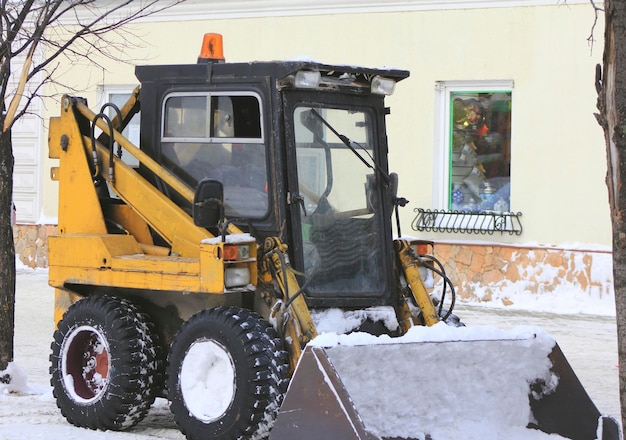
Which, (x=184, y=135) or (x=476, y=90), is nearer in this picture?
(x=184, y=135)

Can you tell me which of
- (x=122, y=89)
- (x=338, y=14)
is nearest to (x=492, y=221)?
(x=338, y=14)

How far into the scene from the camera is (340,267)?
23.7 ft

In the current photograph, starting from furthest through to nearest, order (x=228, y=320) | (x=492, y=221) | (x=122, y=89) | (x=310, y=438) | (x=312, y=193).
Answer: (x=122, y=89), (x=492, y=221), (x=312, y=193), (x=228, y=320), (x=310, y=438)

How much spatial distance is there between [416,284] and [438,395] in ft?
4.84

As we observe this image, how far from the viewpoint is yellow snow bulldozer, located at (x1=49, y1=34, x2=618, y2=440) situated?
20.8 feet

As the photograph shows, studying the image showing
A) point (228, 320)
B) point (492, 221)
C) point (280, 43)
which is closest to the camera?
point (228, 320)

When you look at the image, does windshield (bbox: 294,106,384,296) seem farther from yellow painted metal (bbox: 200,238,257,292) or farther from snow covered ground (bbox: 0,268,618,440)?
snow covered ground (bbox: 0,268,618,440)

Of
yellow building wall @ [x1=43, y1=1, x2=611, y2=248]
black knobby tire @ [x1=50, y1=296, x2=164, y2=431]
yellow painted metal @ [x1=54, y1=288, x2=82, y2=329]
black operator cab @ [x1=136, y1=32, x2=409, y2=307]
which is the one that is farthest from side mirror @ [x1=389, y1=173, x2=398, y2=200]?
yellow building wall @ [x1=43, y1=1, x2=611, y2=248]

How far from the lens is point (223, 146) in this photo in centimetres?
734

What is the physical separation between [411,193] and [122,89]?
4.95m

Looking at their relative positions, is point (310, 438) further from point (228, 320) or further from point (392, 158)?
point (392, 158)

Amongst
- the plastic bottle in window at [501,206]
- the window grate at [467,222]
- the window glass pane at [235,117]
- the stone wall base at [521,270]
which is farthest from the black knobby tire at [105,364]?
the plastic bottle in window at [501,206]

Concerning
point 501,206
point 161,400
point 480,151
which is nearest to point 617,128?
point 161,400

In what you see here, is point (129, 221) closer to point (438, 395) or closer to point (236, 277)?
point (236, 277)
